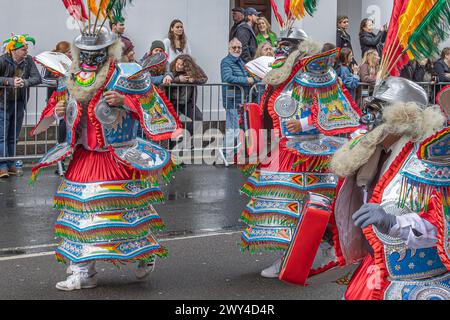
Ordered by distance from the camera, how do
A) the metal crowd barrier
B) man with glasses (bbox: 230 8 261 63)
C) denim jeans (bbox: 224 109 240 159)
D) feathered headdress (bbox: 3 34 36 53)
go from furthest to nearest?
1. man with glasses (bbox: 230 8 261 63)
2. denim jeans (bbox: 224 109 240 159)
3. the metal crowd barrier
4. feathered headdress (bbox: 3 34 36 53)

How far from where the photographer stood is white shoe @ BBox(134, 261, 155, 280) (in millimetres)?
6777

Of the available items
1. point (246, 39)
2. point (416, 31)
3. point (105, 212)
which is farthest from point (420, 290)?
point (246, 39)

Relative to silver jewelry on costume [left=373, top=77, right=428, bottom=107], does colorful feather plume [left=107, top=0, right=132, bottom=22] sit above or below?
above

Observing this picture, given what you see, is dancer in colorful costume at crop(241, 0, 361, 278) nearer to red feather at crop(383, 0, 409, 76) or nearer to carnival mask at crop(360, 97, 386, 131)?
red feather at crop(383, 0, 409, 76)

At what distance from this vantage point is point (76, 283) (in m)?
6.48

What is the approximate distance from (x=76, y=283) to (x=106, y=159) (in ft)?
2.85

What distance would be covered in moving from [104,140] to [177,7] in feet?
28.4

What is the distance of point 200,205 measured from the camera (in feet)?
32.7

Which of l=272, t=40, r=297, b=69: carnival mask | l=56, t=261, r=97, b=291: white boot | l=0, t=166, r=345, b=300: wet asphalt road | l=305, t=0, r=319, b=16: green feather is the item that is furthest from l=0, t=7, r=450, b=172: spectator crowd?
l=56, t=261, r=97, b=291: white boot

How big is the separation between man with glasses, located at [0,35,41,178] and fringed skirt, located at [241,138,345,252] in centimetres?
506

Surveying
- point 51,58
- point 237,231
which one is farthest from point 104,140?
point 237,231

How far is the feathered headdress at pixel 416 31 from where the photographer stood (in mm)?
4492

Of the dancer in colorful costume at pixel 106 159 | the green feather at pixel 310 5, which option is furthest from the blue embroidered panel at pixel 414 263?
the green feather at pixel 310 5

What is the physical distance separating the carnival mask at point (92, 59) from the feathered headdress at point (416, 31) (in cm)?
244
